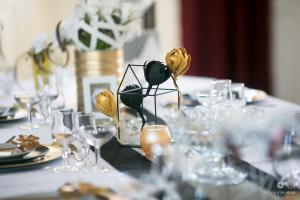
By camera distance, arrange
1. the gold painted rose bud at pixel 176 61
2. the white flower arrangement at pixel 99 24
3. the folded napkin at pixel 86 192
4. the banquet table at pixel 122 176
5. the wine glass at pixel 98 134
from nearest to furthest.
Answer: the folded napkin at pixel 86 192 < the banquet table at pixel 122 176 < the wine glass at pixel 98 134 < the gold painted rose bud at pixel 176 61 < the white flower arrangement at pixel 99 24

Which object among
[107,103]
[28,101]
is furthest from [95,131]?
[28,101]

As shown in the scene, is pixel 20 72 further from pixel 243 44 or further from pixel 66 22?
pixel 243 44

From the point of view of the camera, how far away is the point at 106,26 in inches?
89.0

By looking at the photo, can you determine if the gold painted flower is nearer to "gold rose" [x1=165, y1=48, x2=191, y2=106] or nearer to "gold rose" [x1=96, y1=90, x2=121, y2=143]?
"gold rose" [x1=96, y1=90, x2=121, y2=143]

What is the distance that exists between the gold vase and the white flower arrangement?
3 cm

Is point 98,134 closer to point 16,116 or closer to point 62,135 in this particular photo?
point 62,135

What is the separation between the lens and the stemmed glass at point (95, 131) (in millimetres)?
1510

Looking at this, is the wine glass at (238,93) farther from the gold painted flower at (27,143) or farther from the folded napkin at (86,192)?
Result: the folded napkin at (86,192)

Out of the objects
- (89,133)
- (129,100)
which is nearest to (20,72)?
(129,100)

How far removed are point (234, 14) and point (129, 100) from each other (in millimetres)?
2638

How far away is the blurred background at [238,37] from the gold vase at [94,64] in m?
1.86

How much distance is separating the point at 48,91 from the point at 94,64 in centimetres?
20

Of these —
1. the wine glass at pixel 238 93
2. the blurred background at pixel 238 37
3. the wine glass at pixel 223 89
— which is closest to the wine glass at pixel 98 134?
the wine glass at pixel 223 89

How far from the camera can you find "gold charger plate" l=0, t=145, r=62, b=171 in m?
1.54
